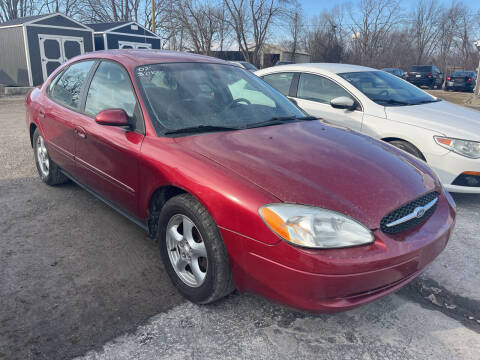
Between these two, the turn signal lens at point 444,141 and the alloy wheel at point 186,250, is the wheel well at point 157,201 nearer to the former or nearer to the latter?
the alloy wheel at point 186,250

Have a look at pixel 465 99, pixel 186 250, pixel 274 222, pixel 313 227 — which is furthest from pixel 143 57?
pixel 465 99

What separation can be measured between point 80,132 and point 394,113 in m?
3.44

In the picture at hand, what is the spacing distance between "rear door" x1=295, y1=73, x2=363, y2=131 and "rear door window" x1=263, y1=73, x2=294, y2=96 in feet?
0.59

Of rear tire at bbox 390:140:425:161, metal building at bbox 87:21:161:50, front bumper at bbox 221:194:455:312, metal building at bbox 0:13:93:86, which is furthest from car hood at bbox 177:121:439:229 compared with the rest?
metal building at bbox 87:21:161:50

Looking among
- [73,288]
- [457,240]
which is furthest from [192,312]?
[457,240]

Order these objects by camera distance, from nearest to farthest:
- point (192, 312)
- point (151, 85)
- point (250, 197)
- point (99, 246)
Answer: point (250, 197) → point (192, 312) → point (151, 85) → point (99, 246)

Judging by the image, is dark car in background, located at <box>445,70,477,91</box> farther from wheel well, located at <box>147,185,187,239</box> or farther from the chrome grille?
wheel well, located at <box>147,185,187,239</box>

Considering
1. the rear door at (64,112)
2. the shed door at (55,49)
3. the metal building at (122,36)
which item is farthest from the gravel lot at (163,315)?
the metal building at (122,36)

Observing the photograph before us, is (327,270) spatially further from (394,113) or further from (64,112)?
(394,113)

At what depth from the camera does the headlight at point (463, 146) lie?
13.3 ft

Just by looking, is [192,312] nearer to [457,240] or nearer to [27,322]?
[27,322]

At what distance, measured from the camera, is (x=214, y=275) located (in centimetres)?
224

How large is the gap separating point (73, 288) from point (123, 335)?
2.08 ft

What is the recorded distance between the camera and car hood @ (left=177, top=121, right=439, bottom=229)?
83.5 inches
